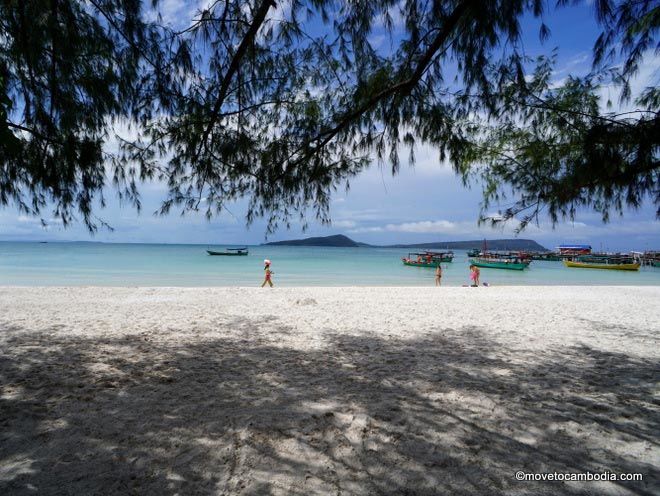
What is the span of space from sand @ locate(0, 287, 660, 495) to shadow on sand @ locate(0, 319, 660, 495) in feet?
0.05

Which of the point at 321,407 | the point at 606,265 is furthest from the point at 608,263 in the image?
the point at 321,407

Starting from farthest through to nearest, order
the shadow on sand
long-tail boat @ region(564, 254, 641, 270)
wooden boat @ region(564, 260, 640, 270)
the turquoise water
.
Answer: long-tail boat @ region(564, 254, 641, 270), wooden boat @ region(564, 260, 640, 270), the turquoise water, the shadow on sand

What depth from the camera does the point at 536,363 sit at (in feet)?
14.5

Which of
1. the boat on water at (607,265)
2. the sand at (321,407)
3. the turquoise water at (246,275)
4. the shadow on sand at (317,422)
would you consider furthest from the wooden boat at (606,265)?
the shadow on sand at (317,422)

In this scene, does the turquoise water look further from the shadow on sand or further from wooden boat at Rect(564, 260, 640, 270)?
the shadow on sand

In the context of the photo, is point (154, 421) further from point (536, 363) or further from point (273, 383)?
point (536, 363)

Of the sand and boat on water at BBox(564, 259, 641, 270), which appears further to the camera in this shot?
boat on water at BBox(564, 259, 641, 270)

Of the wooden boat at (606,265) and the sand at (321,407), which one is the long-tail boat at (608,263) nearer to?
the wooden boat at (606,265)

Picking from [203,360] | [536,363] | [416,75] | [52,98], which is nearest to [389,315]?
[536,363]

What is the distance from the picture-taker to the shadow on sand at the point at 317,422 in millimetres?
2076

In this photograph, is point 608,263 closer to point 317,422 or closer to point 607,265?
point 607,265

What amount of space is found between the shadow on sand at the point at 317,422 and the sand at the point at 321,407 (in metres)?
0.01

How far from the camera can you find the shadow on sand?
6.81 feet

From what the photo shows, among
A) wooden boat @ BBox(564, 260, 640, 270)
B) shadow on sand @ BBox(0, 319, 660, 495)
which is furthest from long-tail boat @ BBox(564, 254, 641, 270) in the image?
shadow on sand @ BBox(0, 319, 660, 495)
